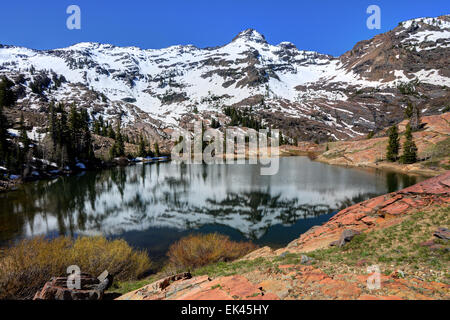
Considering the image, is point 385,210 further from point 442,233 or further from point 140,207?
point 140,207

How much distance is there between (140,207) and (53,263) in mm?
26082

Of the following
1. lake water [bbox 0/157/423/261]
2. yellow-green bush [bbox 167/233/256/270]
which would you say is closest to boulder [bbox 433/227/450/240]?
lake water [bbox 0/157/423/261]

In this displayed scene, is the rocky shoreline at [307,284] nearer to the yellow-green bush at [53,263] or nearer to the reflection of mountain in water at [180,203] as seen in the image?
the yellow-green bush at [53,263]

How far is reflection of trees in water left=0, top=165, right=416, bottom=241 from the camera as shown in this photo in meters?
31.3

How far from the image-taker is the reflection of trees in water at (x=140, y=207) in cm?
3133

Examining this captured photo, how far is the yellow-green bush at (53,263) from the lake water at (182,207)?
4.47 m

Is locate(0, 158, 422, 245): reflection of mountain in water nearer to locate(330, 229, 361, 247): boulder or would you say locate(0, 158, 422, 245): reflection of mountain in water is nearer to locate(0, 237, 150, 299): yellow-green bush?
locate(330, 229, 361, 247): boulder

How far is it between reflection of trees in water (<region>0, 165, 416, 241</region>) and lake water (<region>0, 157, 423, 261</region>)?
0.43 ft

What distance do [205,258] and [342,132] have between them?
19926cm

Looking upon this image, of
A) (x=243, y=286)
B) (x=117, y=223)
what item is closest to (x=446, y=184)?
(x=243, y=286)

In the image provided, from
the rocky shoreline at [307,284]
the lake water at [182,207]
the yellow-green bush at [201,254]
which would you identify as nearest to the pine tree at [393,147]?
the lake water at [182,207]

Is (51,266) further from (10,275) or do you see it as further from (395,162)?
(395,162)

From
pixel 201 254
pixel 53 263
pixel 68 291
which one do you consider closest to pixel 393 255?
pixel 201 254

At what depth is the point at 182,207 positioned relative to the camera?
38562 millimetres
